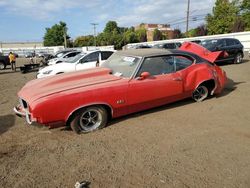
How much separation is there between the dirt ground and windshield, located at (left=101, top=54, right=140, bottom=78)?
1.03 metres

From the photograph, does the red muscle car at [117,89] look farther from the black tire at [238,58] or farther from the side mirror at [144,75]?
the black tire at [238,58]

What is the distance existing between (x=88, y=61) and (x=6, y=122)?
603 cm

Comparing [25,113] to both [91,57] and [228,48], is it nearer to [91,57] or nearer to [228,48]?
[91,57]

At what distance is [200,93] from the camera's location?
6.71 meters

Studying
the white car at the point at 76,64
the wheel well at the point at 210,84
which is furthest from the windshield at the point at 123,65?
the white car at the point at 76,64

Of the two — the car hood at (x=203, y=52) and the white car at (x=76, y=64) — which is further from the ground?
the car hood at (x=203, y=52)

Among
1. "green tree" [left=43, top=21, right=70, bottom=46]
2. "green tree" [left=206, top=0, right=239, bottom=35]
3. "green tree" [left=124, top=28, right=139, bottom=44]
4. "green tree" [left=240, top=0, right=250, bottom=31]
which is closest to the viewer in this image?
"green tree" [left=240, top=0, right=250, bottom=31]

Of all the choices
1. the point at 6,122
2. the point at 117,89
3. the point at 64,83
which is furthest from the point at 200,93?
the point at 6,122

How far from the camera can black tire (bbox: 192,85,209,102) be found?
21.8 ft

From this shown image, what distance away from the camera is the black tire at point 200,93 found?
6.64 m

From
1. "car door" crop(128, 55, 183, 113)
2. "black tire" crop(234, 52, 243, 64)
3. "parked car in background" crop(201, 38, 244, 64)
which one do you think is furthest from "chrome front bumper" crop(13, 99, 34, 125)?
"black tire" crop(234, 52, 243, 64)

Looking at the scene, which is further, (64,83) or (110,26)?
(110,26)

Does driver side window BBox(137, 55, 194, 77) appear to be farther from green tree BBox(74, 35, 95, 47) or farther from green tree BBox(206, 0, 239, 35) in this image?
green tree BBox(74, 35, 95, 47)

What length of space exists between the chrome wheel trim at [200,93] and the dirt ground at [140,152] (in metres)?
0.74
